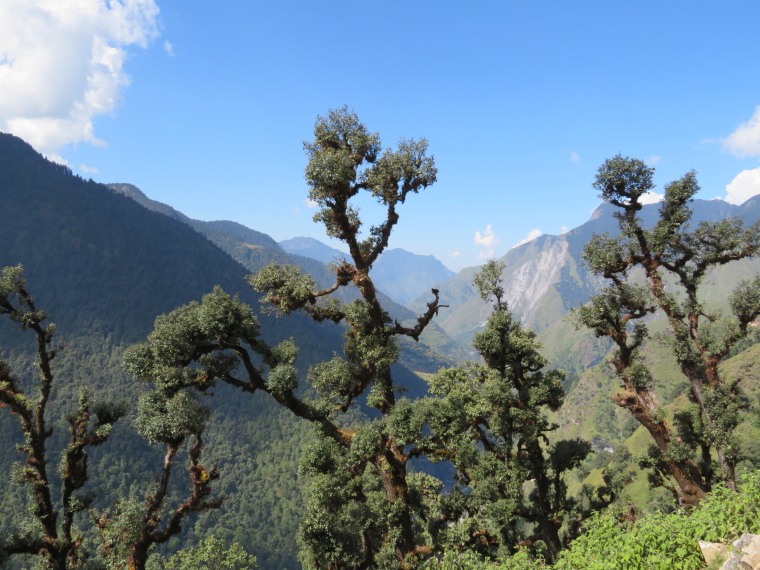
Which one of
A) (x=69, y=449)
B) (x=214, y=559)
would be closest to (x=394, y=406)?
(x=69, y=449)

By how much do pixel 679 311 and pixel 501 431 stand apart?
13286 mm

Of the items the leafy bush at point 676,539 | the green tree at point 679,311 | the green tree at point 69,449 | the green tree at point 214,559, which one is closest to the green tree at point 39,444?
the green tree at point 69,449

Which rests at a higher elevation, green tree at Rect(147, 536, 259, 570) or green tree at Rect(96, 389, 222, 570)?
green tree at Rect(96, 389, 222, 570)

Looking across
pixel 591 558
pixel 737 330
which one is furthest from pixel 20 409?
pixel 737 330

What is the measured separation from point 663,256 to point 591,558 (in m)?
21.2

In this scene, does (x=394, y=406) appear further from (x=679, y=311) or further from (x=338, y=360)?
(x=679, y=311)

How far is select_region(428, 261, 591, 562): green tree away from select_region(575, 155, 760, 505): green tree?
5141 millimetres

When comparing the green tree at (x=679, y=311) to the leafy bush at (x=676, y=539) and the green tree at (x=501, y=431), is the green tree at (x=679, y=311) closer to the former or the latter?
the green tree at (x=501, y=431)

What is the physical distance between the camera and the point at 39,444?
1616 centimetres

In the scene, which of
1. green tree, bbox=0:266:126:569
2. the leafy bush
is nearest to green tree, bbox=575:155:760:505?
the leafy bush

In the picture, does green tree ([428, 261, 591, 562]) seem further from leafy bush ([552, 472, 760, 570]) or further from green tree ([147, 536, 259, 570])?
green tree ([147, 536, 259, 570])

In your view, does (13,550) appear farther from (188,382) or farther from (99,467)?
(99,467)

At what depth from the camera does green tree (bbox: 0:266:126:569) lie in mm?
15359

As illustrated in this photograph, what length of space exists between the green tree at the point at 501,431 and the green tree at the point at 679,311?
5141 millimetres
